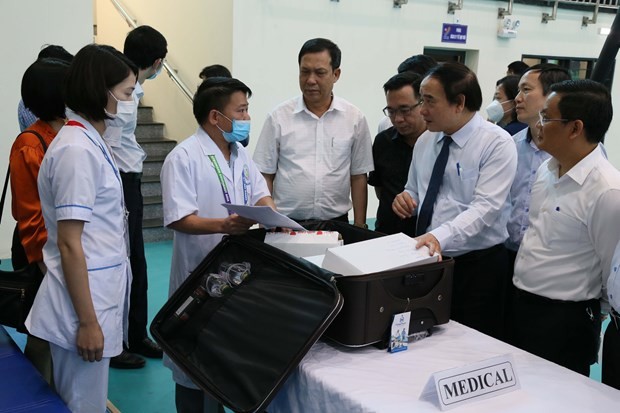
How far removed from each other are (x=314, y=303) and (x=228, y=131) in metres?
0.80

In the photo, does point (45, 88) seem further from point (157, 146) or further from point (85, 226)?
point (157, 146)

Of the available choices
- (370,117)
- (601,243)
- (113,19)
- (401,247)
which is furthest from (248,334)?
(113,19)

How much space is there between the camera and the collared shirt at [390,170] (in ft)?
8.22

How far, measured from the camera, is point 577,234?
5.51 feet

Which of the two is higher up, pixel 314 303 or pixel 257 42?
pixel 257 42

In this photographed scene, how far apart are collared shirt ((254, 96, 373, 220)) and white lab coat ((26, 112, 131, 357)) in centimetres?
107

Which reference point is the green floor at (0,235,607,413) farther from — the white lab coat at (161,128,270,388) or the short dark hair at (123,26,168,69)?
the short dark hair at (123,26,168,69)

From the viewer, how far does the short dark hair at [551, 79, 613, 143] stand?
5.53 ft

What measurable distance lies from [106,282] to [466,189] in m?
1.24

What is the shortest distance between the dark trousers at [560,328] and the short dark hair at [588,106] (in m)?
0.51

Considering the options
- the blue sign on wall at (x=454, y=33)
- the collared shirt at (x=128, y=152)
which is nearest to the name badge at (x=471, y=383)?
the collared shirt at (x=128, y=152)

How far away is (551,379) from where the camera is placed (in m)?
1.30

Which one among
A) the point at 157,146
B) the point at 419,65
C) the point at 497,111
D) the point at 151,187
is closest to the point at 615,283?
the point at 419,65

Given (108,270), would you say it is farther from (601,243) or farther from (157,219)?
(157,219)
